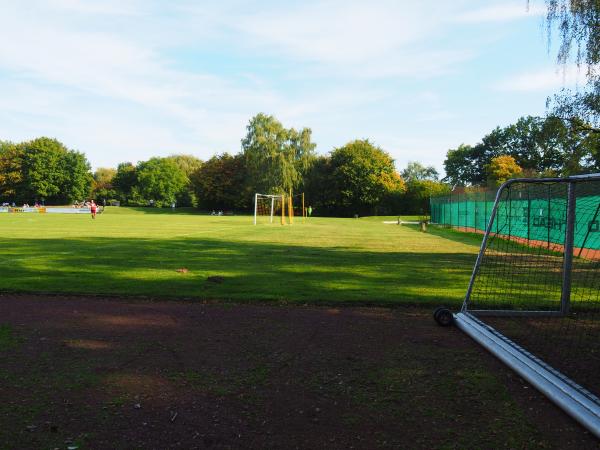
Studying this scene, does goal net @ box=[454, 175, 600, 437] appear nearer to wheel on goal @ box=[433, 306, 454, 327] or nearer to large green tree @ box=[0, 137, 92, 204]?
wheel on goal @ box=[433, 306, 454, 327]

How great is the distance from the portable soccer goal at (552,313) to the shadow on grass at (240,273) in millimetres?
1093

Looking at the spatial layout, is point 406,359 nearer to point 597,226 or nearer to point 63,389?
point 63,389

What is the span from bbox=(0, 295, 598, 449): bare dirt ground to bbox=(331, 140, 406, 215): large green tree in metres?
75.9

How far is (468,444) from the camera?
12.1ft

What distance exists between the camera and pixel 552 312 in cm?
781

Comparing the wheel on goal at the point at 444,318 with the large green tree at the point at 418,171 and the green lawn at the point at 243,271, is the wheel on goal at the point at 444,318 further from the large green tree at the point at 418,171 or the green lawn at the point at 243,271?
the large green tree at the point at 418,171

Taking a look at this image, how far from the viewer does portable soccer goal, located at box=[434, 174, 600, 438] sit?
15.6ft

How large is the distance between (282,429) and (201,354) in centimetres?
216

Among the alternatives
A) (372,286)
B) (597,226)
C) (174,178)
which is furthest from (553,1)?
(174,178)

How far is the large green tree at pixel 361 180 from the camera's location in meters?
82.4

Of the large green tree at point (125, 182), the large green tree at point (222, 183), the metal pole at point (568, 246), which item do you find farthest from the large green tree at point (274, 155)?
the metal pole at point (568, 246)

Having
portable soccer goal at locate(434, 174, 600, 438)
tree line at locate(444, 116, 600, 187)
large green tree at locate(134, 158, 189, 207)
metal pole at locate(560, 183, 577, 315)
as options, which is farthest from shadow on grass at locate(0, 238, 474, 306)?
large green tree at locate(134, 158, 189, 207)

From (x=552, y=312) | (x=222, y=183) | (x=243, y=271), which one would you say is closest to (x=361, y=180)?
(x=222, y=183)

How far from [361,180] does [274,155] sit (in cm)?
1463
